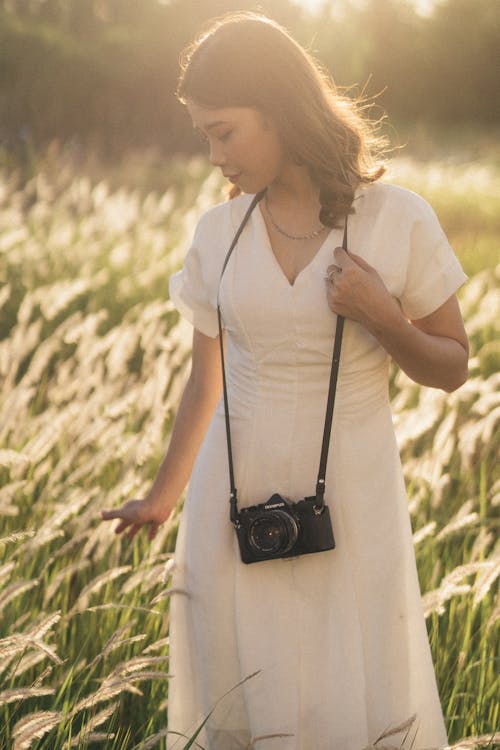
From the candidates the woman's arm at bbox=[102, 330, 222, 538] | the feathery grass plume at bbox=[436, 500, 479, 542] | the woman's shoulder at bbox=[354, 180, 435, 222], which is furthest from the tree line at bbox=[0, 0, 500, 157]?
the woman's shoulder at bbox=[354, 180, 435, 222]

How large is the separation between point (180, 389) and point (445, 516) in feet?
3.57

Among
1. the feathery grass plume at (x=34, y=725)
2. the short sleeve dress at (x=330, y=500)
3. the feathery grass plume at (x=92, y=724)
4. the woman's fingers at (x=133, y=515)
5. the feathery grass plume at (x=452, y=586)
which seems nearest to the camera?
the feathery grass plume at (x=34, y=725)

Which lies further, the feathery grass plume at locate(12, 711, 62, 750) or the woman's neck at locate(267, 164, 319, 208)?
the woman's neck at locate(267, 164, 319, 208)

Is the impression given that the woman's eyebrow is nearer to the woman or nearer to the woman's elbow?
the woman

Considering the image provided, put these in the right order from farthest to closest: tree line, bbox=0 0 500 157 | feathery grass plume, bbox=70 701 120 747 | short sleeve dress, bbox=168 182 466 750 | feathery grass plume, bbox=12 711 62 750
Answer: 1. tree line, bbox=0 0 500 157
2. short sleeve dress, bbox=168 182 466 750
3. feathery grass plume, bbox=70 701 120 747
4. feathery grass plume, bbox=12 711 62 750

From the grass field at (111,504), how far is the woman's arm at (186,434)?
0.46ft

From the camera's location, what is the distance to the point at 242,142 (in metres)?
2.02

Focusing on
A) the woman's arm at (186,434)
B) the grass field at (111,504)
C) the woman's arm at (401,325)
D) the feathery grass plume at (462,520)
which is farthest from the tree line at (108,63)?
the woman's arm at (401,325)

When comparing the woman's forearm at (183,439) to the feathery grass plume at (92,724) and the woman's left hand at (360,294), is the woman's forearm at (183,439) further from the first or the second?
the feathery grass plume at (92,724)

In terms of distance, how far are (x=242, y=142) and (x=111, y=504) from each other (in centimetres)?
132

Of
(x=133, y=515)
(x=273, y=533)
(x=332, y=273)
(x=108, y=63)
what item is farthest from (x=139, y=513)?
(x=108, y=63)

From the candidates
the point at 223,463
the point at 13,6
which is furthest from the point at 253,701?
the point at 13,6

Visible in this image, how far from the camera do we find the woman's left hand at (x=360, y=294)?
1849mm

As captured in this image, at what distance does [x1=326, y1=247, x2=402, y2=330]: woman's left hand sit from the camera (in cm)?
185
